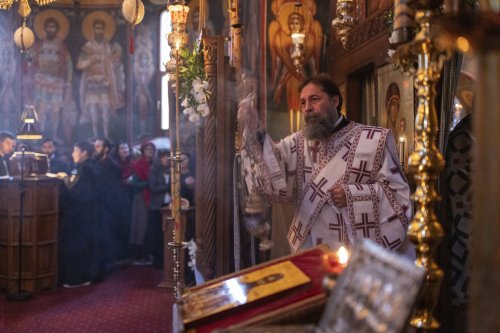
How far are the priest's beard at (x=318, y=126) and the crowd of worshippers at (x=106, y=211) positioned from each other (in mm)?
3568

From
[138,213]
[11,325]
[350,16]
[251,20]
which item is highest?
[251,20]

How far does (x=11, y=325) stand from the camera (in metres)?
4.99

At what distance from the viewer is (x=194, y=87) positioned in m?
3.90

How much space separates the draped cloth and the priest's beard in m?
0.08

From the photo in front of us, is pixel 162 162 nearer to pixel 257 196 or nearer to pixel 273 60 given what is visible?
pixel 273 60

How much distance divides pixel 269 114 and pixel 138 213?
100 inches

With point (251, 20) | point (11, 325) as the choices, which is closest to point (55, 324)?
point (11, 325)

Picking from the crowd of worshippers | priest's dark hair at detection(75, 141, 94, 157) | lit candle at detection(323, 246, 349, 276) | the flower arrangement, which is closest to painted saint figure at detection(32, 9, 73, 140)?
the crowd of worshippers

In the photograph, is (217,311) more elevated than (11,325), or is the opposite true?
(217,311)

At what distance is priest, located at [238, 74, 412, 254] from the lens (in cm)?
294

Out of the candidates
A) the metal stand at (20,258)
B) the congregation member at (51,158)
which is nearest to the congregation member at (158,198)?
the metal stand at (20,258)

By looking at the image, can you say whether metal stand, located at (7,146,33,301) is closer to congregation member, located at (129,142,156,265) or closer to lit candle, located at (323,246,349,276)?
congregation member, located at (129,142,156,265)

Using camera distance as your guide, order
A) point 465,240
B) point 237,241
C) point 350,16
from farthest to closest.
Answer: point 350,16
point 237,241
point 465,240

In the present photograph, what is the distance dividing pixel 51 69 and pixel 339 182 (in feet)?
36.7
